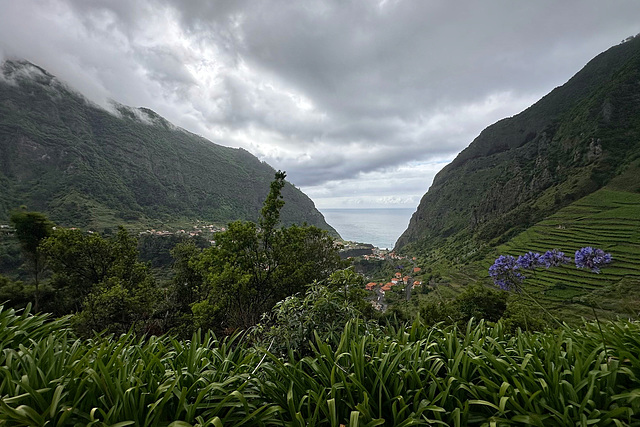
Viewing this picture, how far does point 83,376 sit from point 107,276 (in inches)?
511

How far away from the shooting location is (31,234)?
13836 millimetres

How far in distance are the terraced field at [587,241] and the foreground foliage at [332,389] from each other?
1935cm

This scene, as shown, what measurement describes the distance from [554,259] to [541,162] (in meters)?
112

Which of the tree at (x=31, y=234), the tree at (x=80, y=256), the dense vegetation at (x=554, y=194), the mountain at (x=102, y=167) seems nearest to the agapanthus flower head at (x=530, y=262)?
the dense vegetation at (x=554, y=194)

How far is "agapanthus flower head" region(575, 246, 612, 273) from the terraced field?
16.6 m

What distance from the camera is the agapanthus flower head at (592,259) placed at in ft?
11.3

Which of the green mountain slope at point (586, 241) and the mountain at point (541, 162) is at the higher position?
the mountain at point (541, 162)

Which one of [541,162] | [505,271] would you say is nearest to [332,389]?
[505,271]

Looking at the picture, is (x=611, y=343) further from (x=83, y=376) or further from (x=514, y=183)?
(x=514, y=183)

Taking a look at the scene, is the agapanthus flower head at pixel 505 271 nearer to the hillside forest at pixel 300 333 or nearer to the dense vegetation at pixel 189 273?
the hillside forest at pixel 300 333

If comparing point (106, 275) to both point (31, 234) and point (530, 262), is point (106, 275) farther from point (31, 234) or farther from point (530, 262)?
point (530, 262)

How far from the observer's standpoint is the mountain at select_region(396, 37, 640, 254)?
2534 inches

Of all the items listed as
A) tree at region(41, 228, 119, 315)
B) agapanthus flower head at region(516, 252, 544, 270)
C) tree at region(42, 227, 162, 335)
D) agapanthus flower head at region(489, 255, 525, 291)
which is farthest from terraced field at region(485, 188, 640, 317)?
tree at region(41, 228, 119, 315)

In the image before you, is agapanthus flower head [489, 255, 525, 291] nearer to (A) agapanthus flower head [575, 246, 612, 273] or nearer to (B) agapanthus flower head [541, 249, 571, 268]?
(B) agapanthus flower head [541, 249, 571, 268]
